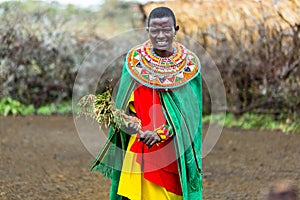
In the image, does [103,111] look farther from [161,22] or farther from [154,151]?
[161,22]

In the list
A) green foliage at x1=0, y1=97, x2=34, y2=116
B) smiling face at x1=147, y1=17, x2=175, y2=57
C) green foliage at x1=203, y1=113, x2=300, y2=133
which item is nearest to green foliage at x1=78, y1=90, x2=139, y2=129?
smiling face at x1=147, y1=17, x2=175, y2=57

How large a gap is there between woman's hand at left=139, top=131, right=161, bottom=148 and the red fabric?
11cm

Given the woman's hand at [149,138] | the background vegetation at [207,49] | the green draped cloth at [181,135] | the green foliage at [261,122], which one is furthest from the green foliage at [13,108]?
the woman's hand at [149,138]

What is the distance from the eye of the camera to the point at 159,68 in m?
3.72

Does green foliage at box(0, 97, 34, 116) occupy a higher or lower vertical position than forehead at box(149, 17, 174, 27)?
lower

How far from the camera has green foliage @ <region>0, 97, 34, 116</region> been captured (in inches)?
422

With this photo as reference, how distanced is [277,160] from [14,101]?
215 inches

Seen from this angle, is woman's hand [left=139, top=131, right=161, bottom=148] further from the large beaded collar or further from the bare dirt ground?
the bare dirt ground

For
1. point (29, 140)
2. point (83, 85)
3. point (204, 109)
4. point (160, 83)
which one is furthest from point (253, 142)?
point (160, 83)

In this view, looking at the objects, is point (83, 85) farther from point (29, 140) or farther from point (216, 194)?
point (29, 140)

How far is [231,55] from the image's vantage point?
970 centimetres

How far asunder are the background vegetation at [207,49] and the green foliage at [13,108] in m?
0.02

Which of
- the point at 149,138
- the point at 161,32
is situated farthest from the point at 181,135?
the point at 161,32

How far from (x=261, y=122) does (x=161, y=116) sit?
250 inches
